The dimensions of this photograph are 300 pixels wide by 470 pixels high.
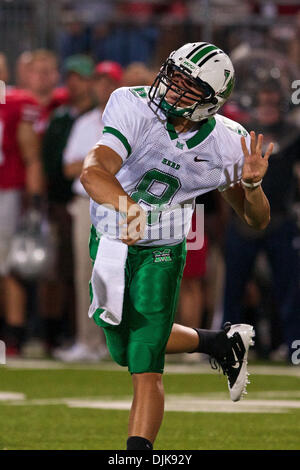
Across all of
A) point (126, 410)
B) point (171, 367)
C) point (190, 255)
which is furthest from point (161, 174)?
point (190, 255)

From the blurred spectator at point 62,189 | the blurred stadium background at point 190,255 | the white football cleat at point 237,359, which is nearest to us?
the white football cleat at point 237,359

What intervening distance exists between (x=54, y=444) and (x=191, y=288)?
12.8ft

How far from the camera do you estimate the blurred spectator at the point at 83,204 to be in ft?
29.2

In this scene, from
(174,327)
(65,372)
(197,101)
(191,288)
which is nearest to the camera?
(197,101)

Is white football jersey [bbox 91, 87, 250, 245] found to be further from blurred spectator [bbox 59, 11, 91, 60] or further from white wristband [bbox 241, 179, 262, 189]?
blurred spectator [bbox 59, 11, 91, 60]

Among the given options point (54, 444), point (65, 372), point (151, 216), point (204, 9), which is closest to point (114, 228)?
point (151, 216)

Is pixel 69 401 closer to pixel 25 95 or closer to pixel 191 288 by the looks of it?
pixel 191 288

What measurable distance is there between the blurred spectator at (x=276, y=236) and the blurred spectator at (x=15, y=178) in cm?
162

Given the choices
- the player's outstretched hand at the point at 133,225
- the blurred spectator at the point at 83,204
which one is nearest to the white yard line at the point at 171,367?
the blurred spectator at the point at 83,204

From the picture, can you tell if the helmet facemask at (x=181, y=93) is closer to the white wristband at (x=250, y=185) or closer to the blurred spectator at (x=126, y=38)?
the white wristband at (x=250, y=185)

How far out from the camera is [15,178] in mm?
9258

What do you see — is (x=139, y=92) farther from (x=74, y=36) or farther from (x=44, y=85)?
(x=74, y=36)

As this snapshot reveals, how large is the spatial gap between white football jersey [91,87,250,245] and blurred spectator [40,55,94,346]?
448 cm

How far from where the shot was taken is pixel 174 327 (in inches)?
205
